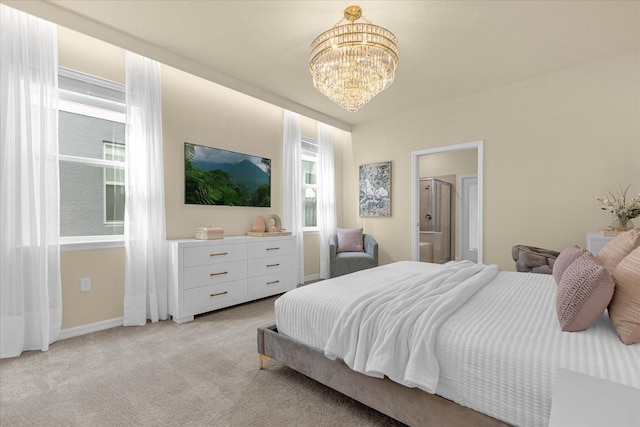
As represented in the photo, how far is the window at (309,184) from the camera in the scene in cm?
524

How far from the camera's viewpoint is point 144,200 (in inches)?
A: 126

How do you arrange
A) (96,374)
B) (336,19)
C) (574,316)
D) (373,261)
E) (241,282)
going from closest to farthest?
1. (574,316)
2. (96,374)
3. (336,19)
4. (241,282)
5. (373,261)

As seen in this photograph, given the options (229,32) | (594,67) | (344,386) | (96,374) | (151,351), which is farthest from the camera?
(594,67)

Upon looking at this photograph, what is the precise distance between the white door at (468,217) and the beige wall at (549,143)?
2.39 meters

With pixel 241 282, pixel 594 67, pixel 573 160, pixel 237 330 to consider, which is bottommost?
pixel 237 330

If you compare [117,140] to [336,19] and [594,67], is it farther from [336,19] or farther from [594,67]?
[594,67]

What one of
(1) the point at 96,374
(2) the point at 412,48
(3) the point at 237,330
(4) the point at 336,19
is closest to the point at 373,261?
(3) the point at 237,330

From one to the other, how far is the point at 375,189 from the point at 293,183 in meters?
1.52

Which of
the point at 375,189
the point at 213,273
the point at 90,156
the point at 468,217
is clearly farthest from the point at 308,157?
the point at 468,217

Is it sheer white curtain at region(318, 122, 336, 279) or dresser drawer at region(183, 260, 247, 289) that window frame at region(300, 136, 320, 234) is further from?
dresser drawer at region(183, 260, 247, 289)

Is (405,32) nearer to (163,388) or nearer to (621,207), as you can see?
(621,207)

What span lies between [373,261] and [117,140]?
3.75 meters

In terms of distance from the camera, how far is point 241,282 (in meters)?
3.71

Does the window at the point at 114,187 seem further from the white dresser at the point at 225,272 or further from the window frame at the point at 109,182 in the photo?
the white dresser at the point at 225,272
